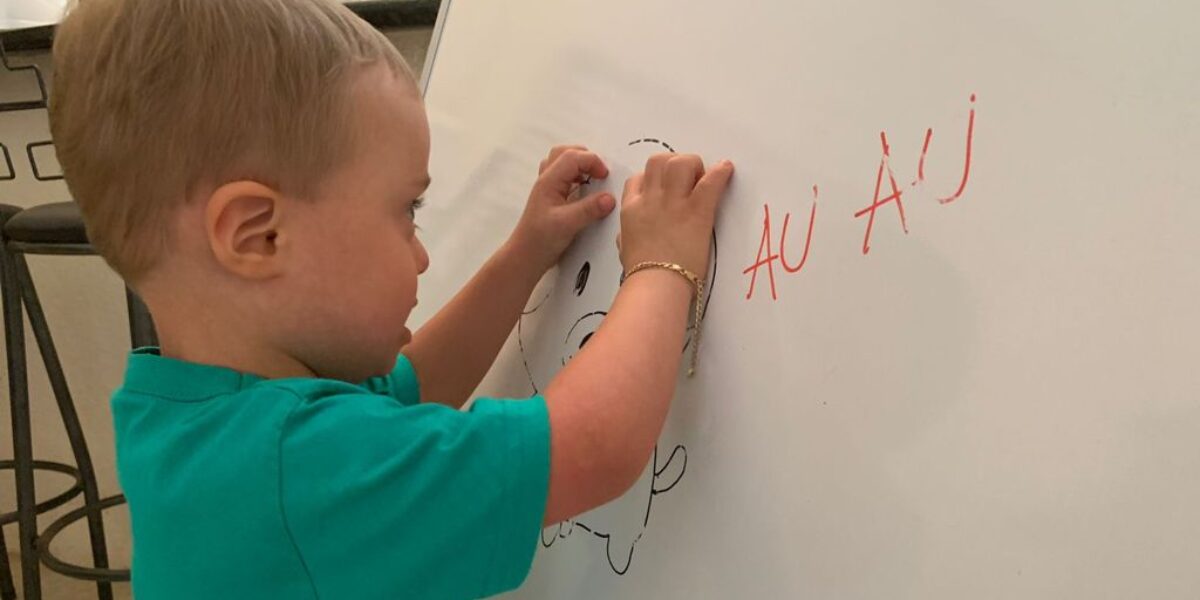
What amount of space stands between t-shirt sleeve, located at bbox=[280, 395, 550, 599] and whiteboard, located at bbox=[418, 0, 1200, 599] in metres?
0.09

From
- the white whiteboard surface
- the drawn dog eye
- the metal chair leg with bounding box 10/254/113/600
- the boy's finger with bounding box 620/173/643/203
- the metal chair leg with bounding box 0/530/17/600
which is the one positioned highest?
the boy's finger with bounding box 620/173/643/203

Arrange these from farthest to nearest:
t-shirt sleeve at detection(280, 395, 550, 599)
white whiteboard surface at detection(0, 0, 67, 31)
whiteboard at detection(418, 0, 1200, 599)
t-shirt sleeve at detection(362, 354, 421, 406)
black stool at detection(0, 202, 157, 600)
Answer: white whiteboard surface at detection(0, 0, 67, 31) < black stool at detection(0, 202, 157, 600) < t-shirt sleeve at detection(362, 354, 421, 406) < t-shirt sleeve at detection(280, 395, 550, 599) < whiteboard at detection(418, 0, 1200, 599)

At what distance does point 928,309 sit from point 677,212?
17cm

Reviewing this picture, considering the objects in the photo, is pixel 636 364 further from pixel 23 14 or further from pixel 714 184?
pixel 23 14

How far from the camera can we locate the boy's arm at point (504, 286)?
643 millimetres

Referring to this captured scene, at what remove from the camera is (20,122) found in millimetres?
1649

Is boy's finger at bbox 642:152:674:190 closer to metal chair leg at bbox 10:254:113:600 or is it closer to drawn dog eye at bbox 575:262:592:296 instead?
drawn dog eye at bbox 575:262:592:296

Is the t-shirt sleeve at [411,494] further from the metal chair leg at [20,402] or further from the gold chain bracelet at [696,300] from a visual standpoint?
the metal chair leg at [20,402]

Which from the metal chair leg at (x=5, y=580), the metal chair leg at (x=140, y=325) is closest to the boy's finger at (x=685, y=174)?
the metal chair leg at (x=140, y=325)

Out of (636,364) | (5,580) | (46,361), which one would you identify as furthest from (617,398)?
(5,580)

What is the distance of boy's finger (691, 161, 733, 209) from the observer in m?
0.51

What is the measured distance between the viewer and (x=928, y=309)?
39cm

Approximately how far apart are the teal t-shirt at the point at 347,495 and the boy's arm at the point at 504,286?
0.19 metres

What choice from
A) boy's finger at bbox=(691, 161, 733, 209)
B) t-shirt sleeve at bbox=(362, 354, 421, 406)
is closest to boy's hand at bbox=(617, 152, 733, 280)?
boy's finger at bbox=(691, 161, 733, 209)
